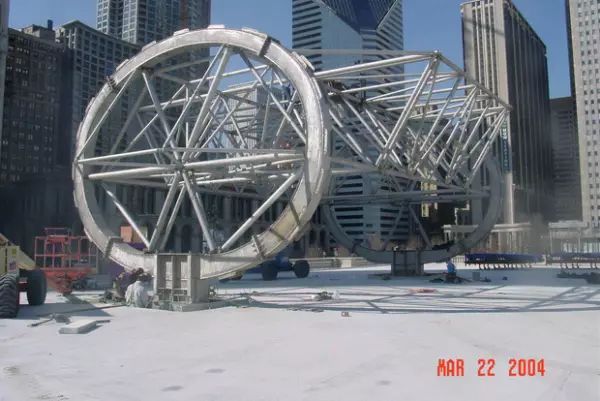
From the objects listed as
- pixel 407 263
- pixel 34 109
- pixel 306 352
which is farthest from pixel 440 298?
pixel 34 109

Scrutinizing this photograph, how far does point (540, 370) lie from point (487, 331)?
4.25 m

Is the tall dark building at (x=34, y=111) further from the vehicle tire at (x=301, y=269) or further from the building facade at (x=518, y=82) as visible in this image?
the building facade at (x=518, y=82)

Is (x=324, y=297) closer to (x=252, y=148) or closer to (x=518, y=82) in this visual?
(x=252, y=148)

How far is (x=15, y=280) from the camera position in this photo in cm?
1753

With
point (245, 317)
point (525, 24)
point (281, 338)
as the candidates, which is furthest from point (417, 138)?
point (525, 24)

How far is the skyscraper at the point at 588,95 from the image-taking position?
144 m

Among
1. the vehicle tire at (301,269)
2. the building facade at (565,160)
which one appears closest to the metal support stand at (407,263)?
the vehicle tire at (301,269)

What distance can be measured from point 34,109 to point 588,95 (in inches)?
5254

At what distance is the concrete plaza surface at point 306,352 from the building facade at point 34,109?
8157cm

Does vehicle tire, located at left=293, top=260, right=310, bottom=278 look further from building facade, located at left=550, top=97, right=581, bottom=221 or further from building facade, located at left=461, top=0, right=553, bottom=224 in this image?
building facade, located at left=550, top=97, right=581, bottom=221

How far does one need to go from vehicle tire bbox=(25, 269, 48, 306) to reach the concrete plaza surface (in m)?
0.85

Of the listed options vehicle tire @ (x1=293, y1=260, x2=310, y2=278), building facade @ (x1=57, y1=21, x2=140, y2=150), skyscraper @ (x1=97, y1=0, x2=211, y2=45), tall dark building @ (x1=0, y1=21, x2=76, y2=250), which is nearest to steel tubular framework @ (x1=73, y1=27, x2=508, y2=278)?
vehicle tire @ (x1=293, y1=260, x2=310, y2=278)

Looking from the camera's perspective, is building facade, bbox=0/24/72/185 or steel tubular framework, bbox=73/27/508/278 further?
building facade, bbox=0/24/72/185

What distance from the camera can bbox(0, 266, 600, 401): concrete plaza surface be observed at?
29.3ft
